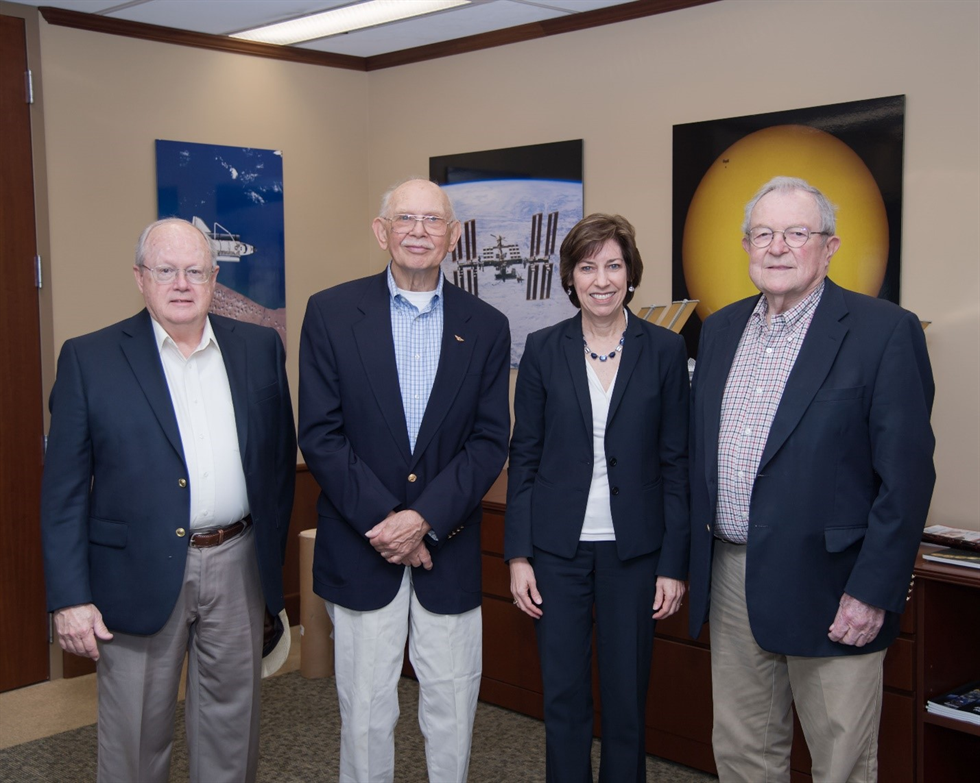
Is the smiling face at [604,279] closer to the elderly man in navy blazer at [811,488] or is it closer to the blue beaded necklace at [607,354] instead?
the blue beaded necklace at [607,354]

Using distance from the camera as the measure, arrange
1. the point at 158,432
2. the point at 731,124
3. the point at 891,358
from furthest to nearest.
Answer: the point at 731,124 → the point at 158,432 → the point at 891,358

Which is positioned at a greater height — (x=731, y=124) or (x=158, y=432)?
(x=731, y=124)

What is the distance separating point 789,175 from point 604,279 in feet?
5.22

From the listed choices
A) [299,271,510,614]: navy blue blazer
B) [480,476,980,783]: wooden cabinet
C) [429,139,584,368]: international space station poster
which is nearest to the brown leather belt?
[299,271,510,614]: navy blue blazer

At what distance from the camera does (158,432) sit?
2.51 m

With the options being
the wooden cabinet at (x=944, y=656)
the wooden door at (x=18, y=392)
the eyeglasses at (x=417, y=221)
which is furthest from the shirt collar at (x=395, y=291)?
the wooden door at (x=18, y=392)

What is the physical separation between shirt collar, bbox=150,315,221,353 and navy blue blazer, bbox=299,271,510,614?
0.24 metres

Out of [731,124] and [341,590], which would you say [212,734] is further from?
[731,124]

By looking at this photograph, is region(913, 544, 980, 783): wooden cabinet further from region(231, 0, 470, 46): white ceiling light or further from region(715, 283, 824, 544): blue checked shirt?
region(231, 0, 470, 46): white ceiling light

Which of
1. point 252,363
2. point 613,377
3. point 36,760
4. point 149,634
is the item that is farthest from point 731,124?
point 36,760

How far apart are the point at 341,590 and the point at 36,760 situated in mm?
1815

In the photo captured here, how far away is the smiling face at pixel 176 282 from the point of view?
8.38 ft

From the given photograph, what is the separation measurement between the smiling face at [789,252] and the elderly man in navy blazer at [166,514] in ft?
Answer: 4.33

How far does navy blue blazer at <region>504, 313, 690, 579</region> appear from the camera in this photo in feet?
8.66
